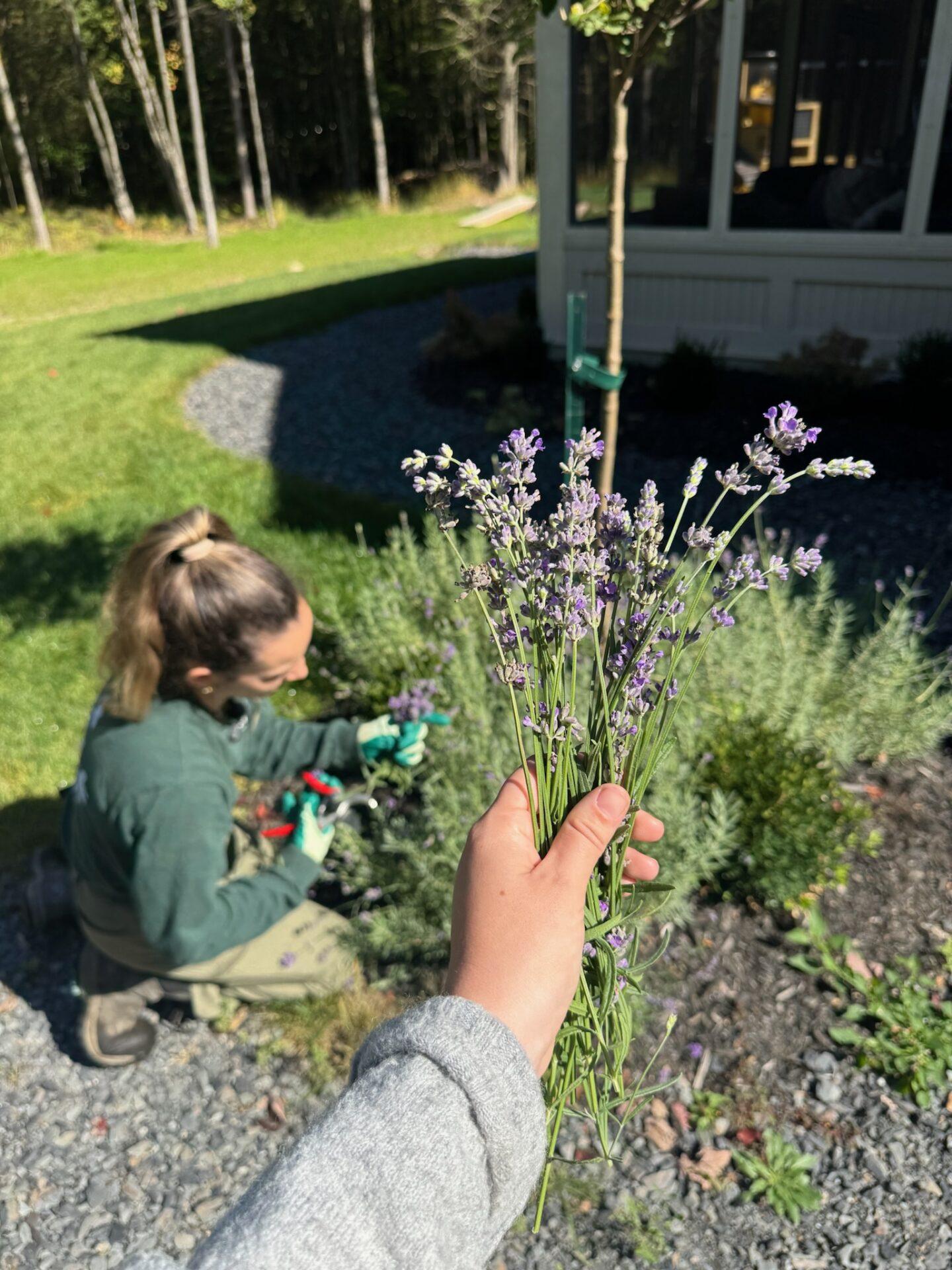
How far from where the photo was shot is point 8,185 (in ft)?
92.2

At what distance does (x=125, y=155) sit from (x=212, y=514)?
38847mm

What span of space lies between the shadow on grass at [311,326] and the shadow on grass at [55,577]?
46.5 inches

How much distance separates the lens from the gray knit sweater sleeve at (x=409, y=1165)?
2.85 feet

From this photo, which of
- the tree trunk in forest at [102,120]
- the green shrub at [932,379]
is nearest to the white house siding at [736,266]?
the green shrub at [932,379]

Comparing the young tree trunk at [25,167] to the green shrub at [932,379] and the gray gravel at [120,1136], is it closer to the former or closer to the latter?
the green shrub at [932,379]

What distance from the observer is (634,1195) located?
7.43ft

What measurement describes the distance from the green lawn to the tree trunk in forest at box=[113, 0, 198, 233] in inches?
397

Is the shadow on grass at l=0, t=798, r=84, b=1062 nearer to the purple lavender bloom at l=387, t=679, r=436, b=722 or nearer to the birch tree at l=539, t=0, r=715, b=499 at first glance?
the purple lavender bloom at l=387, t=679, r=436, b=722

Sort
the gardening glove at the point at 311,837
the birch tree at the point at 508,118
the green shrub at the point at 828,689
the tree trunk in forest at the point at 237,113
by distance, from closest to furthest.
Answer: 1. the gardening glove at the point at 311,837
2. the green shrub at the point at 828,689
3. the tree trunk in forest at the point at 237,113
4. the birch tree at the point at 508,118

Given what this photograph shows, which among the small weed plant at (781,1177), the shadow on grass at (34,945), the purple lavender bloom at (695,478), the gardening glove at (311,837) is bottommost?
the shadow on grass at (34,945)

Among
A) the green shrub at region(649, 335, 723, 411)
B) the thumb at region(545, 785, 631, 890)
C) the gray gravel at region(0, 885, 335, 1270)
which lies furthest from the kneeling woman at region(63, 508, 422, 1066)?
the green shrub at region(649, 335, 723, 411)

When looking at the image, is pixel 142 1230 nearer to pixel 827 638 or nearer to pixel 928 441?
pixel 827 638

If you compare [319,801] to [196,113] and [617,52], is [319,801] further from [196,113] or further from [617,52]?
[196,113]

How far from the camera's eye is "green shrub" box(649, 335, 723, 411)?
7316 mm
